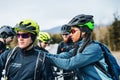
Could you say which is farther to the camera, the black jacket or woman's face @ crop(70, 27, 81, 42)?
woman's face @ crop(70, 27, 81, 42)

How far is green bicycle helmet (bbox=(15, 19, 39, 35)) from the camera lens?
6.00 meters

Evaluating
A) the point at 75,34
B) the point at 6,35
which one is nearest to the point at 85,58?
the point at 75,34

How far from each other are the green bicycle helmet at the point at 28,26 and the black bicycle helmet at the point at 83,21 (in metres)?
0.53

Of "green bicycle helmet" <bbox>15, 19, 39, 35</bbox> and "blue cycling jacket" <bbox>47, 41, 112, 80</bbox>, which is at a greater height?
"green bicycle helmet" <bbox>15, 19, 39, 35</bbox>

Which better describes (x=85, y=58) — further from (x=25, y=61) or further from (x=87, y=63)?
(x=25, y=61)

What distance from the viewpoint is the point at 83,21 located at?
6219 mm

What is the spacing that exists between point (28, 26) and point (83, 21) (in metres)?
0.82

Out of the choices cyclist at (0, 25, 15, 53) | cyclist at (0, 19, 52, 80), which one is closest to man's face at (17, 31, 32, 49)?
cyclist at (0, 19, 52, 80)

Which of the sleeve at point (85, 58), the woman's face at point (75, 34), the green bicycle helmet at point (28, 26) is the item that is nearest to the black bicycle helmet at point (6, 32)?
the green bicycle helmet at point (28, 26)

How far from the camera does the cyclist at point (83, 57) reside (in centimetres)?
590

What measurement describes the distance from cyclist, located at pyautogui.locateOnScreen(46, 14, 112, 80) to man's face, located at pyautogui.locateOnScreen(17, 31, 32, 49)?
1.20 feet

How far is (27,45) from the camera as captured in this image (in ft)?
19.4

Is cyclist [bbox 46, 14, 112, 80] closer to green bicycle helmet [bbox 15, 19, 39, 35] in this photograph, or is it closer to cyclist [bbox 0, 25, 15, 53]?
green bicycle helmet [bbox 15, 19, 39, 35]

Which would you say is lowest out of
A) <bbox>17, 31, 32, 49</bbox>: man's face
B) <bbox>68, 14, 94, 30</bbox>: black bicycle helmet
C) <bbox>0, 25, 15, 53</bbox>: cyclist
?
<bbox>0, 25, 15, 53</bbox>: cyclist
